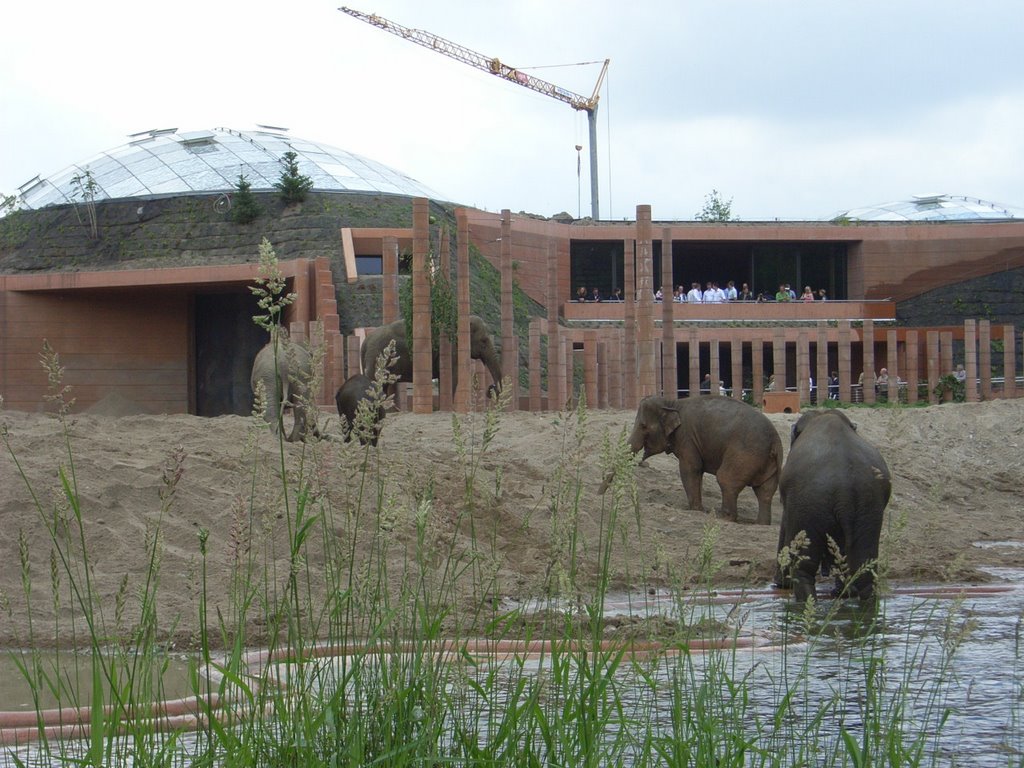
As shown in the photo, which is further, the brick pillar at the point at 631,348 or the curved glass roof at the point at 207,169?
the curved glass roof at the point at 207,169

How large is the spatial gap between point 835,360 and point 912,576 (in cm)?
3285

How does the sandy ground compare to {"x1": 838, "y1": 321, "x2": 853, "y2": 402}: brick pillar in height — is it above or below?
below

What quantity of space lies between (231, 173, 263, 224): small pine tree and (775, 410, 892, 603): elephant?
33.5 metres

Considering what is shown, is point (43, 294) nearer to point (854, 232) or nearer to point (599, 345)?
point (599, 345)

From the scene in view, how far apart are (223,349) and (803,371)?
19.0m

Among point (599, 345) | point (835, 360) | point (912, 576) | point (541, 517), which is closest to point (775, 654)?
point (912, 576)

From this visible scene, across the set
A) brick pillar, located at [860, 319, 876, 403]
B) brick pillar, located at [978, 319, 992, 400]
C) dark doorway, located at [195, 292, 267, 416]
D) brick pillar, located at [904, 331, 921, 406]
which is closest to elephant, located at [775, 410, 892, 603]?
brick pillar, located at [860, 319, 876, 403]

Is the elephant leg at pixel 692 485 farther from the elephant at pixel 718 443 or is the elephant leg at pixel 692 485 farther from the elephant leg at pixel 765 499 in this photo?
the elephant leg at pixel 765 499

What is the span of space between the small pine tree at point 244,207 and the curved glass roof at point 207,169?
194cm

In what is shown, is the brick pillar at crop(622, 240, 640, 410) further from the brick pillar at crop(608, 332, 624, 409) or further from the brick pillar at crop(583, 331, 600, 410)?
the brick pillar at crop(608, 332, 624, 409)

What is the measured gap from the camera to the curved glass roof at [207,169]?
4375 cm

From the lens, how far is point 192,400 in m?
39.3

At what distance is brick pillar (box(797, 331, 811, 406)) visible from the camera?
27309 mm

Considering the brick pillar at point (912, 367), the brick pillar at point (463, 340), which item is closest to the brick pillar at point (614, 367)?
the brick pillar at point (463, 340)
